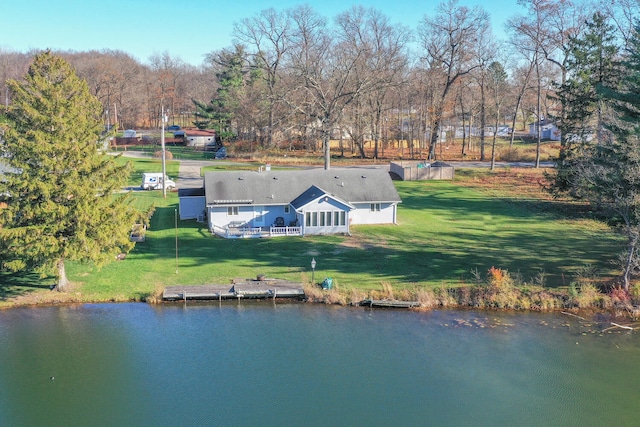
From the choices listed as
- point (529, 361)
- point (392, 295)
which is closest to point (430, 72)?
point (392, 295)

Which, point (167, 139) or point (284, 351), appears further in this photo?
point (167, 139)

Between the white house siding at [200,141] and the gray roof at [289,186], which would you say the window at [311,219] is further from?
the white house siding at [200,141]

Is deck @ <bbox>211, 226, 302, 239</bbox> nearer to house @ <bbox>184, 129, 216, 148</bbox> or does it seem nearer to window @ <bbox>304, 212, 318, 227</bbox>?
window @ <bbox>304, 212, 318, 227</bbox>

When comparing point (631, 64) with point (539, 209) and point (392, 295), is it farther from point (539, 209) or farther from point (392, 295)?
point (539, 209)

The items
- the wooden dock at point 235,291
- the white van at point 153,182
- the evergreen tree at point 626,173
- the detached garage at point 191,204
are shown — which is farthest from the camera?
the white van at point 153,182

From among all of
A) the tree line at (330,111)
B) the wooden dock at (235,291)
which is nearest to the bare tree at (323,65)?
the tree line at (330,111)

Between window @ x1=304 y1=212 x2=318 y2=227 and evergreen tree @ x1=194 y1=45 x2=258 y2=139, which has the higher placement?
evergreen tree @ x1=194 y1=45 x2=258 y2=139

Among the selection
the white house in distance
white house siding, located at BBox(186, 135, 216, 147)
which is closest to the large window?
the white house in distance
